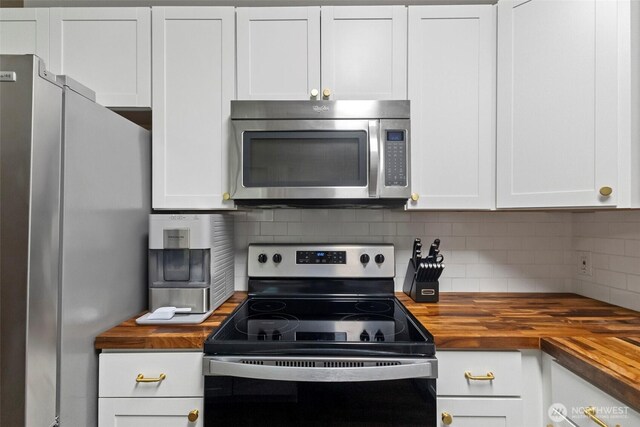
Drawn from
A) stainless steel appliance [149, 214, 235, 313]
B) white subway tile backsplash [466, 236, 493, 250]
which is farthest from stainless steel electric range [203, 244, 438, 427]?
white subway tile backsplash [466, 236, 493, 250]

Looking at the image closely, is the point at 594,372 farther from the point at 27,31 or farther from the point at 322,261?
the point at 27,31

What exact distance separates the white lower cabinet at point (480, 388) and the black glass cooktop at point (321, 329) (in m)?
0.14

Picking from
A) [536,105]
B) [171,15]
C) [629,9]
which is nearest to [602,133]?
[536,105]

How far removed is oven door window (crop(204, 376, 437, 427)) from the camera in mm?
1059

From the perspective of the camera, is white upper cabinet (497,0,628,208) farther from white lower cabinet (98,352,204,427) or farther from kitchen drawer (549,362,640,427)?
white lower cabinet (98,352,204,427)

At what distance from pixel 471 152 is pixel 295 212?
35.3 inches

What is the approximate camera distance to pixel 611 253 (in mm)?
1512

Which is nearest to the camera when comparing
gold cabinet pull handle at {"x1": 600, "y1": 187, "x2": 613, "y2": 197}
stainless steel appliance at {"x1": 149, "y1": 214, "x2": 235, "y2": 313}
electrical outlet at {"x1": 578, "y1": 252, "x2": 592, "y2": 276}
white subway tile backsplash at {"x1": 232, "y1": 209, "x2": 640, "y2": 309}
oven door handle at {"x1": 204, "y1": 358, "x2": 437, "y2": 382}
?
oven door handle at {"x1": 204, "y1": 358, "x2": 437, "y2": 382}

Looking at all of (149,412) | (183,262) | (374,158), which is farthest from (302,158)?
(149,412)

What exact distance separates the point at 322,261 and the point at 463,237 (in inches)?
29.9

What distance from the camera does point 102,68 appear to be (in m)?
1.48

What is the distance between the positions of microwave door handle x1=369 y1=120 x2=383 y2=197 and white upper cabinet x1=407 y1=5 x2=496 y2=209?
0.19 meters

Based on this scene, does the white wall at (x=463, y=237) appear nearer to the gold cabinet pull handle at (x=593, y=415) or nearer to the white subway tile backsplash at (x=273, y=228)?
the white subway tile backsplash at (x=273, y=228)

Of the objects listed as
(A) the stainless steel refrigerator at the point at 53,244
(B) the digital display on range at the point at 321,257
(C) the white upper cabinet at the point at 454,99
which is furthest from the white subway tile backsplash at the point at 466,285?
(A) the stainless steel refrigerator at the point at 53,244
